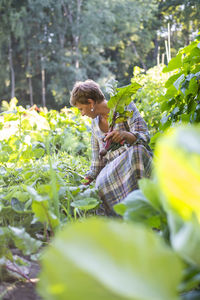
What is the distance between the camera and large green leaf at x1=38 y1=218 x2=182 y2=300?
329 millimetres

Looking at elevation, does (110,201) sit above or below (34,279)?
below

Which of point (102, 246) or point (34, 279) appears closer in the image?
point (102, 246)

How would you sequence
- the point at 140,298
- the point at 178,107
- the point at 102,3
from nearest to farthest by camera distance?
the point at 140,298 < the point at 178,107 < the point at 102,3

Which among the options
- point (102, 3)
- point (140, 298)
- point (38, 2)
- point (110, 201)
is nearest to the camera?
point (140, 298)

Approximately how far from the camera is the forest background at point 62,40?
72.7 feet

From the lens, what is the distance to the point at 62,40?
23.4 metres

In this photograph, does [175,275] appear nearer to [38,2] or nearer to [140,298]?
[140,298]

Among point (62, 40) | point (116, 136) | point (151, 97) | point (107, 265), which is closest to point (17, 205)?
point (107, 265)

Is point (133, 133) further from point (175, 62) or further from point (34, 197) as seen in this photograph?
point (34, 197)

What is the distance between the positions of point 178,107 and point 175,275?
1.39 m

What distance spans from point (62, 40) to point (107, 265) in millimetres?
24498

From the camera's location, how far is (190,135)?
37cm

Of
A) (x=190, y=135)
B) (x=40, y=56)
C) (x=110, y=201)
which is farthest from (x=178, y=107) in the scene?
(x=40, y=56)

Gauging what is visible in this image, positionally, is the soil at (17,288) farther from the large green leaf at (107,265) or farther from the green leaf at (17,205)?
the large green leaf at (107,265)
